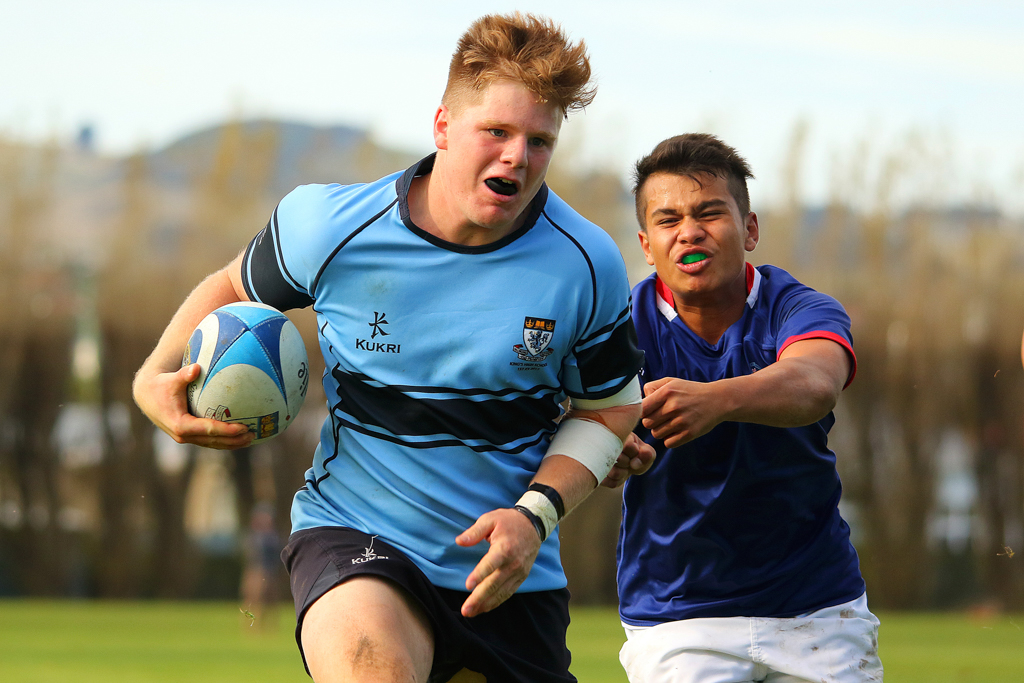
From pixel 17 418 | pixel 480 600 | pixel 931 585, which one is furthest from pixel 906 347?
pixel 480 600

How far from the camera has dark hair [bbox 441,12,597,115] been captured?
359 cm

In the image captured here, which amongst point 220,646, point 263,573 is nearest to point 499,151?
point 220,646

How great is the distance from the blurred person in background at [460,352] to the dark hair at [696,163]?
1017 millimetres

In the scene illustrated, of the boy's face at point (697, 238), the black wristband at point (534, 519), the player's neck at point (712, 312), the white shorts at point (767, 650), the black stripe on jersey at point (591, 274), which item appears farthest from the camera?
the player's neck at point (712, 312)

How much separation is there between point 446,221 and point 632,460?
3.70ft

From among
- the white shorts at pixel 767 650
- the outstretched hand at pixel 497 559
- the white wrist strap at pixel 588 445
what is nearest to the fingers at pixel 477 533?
the outstretched hand at pixel 497 559

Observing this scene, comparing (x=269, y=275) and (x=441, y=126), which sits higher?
(x=441, y=126)

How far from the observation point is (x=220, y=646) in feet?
54.9

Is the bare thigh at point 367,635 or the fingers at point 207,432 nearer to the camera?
the bare thigh at point 367,635

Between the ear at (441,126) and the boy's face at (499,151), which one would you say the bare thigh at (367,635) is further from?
the ear at (441,126)

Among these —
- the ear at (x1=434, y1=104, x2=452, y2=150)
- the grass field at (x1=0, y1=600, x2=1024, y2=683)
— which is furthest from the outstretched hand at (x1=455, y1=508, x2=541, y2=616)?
the grass field at (x1=0, y1=600, x2=1024, y2=683)

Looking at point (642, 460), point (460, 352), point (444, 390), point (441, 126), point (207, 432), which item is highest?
point (441, 126)

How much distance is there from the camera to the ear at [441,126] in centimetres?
381

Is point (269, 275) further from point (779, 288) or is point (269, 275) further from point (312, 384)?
point (312, 384)
